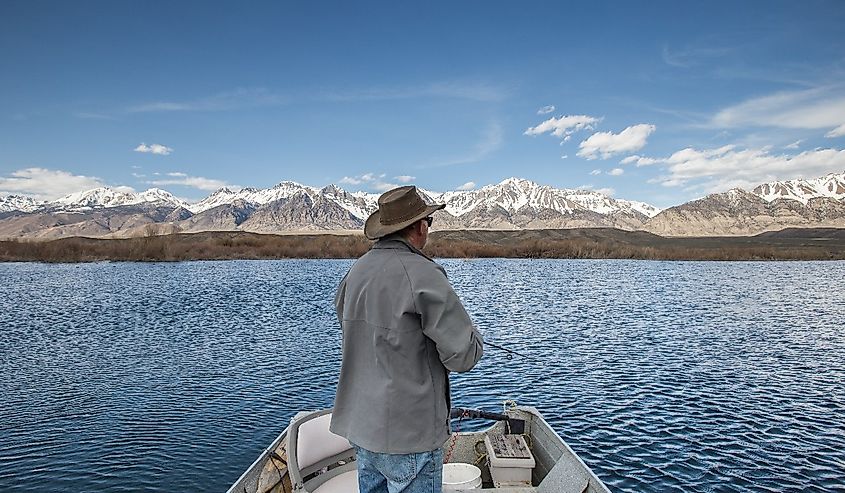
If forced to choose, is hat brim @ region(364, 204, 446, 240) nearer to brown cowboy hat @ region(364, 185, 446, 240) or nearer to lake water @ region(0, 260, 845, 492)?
brown cowboy hat @ region(364, 185, 446, 240)

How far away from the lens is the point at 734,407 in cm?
1877

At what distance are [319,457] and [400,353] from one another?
419 centimetres

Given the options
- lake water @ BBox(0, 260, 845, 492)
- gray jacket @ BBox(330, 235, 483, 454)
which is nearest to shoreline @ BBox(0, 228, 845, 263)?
lake water @ BBox(0, 260, 845, 492)

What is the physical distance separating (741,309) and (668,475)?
3378 centimetres

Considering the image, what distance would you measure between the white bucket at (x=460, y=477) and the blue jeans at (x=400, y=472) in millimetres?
3466

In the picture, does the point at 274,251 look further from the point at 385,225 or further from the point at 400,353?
the point at 400,353

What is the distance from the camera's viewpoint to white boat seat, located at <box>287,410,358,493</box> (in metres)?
7.50

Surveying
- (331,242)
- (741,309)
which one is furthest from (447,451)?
(331,242)

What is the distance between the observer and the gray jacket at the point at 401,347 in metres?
4.23

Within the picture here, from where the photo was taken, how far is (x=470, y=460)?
9.69 m

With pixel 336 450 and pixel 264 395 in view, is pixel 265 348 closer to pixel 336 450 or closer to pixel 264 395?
pixel 264 395

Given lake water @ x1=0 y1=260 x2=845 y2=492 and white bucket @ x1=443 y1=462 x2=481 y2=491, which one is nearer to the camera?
white bucket @ x1=443 y1=462 x2=481 y2=491

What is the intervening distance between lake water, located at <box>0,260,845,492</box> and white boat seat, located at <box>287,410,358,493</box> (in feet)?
A: 19.6

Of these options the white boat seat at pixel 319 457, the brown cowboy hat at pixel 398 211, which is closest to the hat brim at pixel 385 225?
the brown cowboy hat at pixel 398 211
